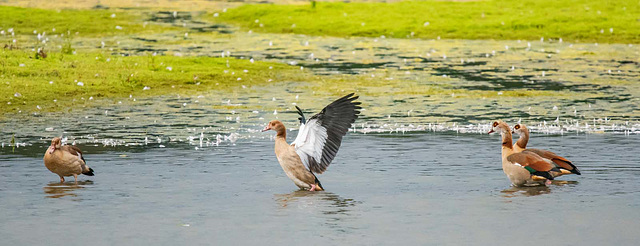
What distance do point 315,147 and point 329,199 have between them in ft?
2.67

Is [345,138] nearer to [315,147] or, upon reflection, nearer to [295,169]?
[315,147]

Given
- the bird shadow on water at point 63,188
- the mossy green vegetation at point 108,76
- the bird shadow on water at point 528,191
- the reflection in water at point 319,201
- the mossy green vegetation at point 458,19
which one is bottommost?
the reflection in water at point 319,201

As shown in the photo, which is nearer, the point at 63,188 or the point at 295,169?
the point at 295,169

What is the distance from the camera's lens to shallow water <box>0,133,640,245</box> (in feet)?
28.9

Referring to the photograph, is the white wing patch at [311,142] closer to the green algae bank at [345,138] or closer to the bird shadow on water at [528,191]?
the green algae bank at [345,138]

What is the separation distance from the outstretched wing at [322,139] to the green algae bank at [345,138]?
1.21ft

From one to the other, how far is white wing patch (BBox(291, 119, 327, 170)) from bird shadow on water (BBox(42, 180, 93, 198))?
2592 millimetres

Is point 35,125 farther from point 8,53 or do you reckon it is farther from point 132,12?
point 132,12

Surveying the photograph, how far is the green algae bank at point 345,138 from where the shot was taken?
9.31 meters

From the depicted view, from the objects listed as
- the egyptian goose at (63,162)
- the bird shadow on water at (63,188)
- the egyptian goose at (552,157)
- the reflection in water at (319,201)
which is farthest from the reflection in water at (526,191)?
the egyptian goose at (63,162)

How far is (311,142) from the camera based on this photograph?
11.3 meters

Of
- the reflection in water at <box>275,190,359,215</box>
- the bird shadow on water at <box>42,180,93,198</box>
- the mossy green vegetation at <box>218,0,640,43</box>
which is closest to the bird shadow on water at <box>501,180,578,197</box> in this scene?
the reflection in water at <box>275,190,359,215</box>

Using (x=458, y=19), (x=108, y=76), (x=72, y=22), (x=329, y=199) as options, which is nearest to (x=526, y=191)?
(x=329, y=199)

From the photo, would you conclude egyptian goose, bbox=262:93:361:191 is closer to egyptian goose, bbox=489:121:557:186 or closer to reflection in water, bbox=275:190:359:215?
reflection in water, bbox=275:190:359:215
